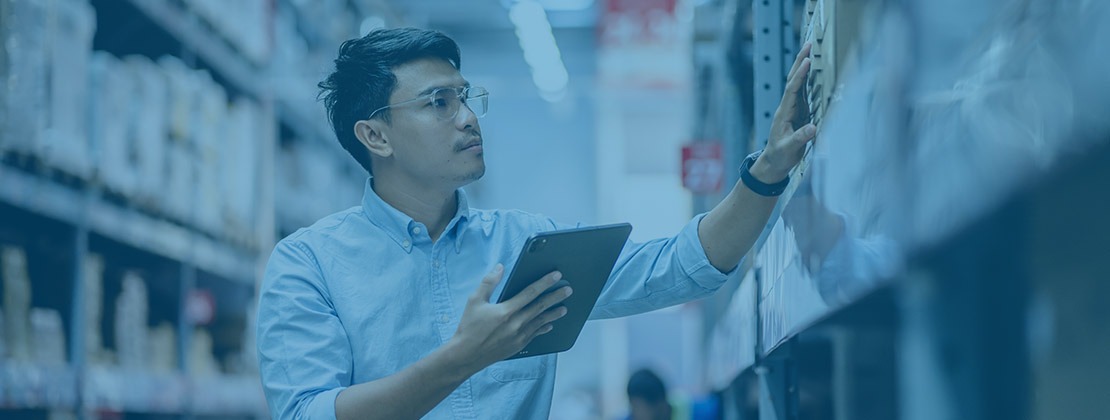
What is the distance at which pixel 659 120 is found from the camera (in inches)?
507

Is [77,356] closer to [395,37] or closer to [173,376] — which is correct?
[173,376]

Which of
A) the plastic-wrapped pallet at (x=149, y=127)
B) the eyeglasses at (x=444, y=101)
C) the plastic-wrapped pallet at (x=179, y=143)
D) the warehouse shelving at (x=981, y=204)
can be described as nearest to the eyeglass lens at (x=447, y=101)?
the eyeglasses at (x=444, y=101)

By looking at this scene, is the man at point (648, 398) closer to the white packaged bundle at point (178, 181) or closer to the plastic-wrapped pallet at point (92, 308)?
the white packaged bundle at point (178, 181)

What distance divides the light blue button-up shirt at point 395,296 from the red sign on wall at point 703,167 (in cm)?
262

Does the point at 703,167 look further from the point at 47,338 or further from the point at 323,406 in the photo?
the point at 323,406

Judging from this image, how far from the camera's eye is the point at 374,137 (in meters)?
1.86

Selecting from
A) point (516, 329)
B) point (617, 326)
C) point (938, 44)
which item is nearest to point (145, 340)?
point (516, 329)

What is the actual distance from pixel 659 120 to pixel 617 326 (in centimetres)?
233

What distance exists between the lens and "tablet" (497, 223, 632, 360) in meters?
1.43

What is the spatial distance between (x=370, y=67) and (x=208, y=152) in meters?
2.66

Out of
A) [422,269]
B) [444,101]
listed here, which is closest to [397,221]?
[422,269]

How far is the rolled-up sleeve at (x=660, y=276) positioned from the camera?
170 centimetres

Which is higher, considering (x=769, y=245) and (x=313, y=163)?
(x=313, y=163)

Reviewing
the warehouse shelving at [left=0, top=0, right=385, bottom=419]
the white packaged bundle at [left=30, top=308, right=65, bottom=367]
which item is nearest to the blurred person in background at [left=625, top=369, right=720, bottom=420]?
the warehouse shelving at [left=0, top=0, right=385, bottom=419]
